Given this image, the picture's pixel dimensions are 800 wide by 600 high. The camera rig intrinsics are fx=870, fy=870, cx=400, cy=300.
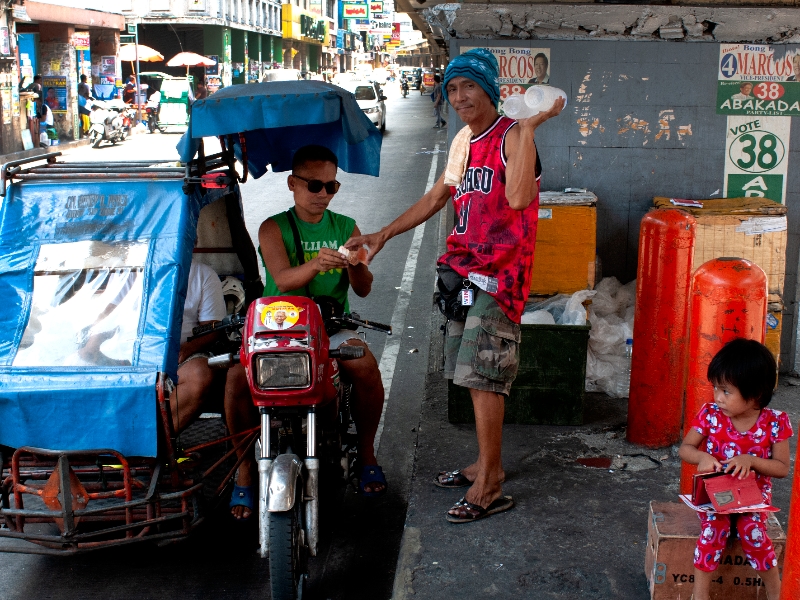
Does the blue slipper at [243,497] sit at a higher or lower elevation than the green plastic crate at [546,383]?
lower

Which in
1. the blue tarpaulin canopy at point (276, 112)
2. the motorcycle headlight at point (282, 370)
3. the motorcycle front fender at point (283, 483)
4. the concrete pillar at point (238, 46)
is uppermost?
the concrete pillar at point (238, 46)

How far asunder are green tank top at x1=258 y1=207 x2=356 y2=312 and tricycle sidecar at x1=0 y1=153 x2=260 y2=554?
1.27 feet

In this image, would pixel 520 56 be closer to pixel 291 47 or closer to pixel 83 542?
pixel 83 542

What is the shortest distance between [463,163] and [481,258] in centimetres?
43

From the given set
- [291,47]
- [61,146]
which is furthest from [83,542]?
[291,47]

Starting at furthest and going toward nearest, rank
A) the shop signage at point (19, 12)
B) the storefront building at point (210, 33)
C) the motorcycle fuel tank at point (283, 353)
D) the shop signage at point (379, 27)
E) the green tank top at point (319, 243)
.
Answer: the shop signage at point (379, 27) → the storefront building at point (210, 33) → the shop signage at point (19, 12) → the green tank top at point (319, 243) → the motorcycle fuel tank at point (283, 353)

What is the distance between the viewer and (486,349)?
12.4 ft

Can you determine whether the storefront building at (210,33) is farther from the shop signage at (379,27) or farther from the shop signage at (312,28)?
the shop signage at (379,27)

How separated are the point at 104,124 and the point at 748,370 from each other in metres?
23.1

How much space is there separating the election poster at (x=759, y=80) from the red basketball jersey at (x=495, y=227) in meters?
2.56

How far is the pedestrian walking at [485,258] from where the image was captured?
3643 millimetres

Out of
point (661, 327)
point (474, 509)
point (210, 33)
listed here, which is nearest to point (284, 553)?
point (474, 509)

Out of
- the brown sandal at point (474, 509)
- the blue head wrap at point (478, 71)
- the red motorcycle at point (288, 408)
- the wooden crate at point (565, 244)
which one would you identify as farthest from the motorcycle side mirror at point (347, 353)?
the wooden crate at point (565, 244)

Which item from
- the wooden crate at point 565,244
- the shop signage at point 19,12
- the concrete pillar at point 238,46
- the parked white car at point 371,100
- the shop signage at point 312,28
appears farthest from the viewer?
the shop signage at point 312,28
